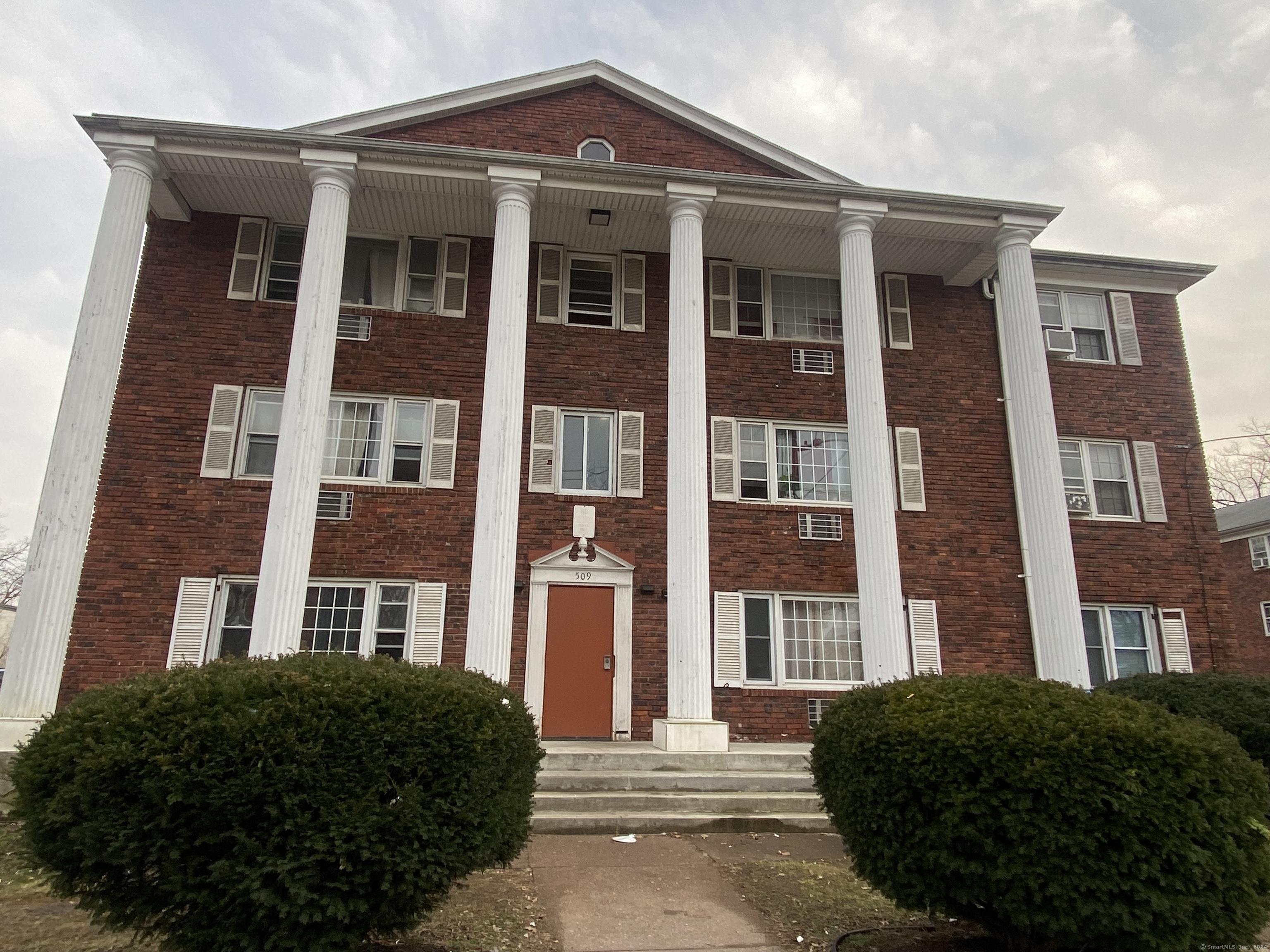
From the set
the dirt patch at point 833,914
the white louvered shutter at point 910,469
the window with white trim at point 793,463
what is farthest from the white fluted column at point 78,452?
the white louvered shutter at point 910,469

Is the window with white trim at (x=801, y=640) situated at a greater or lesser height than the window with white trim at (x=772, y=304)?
lesser

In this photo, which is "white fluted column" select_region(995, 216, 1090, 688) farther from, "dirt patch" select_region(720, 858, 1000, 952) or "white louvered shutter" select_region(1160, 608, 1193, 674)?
"dirt patch" select_region(720, 858, 1000, 952)

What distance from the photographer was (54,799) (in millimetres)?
3797

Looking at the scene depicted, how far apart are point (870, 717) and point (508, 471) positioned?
6.80 meters

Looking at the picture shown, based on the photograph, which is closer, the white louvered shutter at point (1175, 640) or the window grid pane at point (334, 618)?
the window grid pane at point (334, 618)

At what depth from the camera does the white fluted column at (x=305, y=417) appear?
1016 centimetres

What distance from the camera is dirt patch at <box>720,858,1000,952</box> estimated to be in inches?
205

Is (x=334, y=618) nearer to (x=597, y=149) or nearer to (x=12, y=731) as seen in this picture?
(x=12, y=731)

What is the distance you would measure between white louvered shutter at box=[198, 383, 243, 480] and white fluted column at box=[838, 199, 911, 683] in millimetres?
9417

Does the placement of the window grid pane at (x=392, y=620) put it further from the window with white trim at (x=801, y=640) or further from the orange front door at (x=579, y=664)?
the window with white trim at (x=801, y=640)

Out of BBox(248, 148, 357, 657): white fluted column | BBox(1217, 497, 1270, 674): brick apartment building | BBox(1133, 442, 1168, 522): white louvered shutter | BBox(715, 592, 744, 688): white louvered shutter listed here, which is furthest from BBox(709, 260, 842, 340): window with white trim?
BBox(1217, 497, 1270, 674): brick apartment building

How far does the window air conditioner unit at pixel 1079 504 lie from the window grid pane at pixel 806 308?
496cm

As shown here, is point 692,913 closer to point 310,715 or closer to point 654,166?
point 310,715

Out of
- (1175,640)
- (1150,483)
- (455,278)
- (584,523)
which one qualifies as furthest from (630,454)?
(1175,640)
